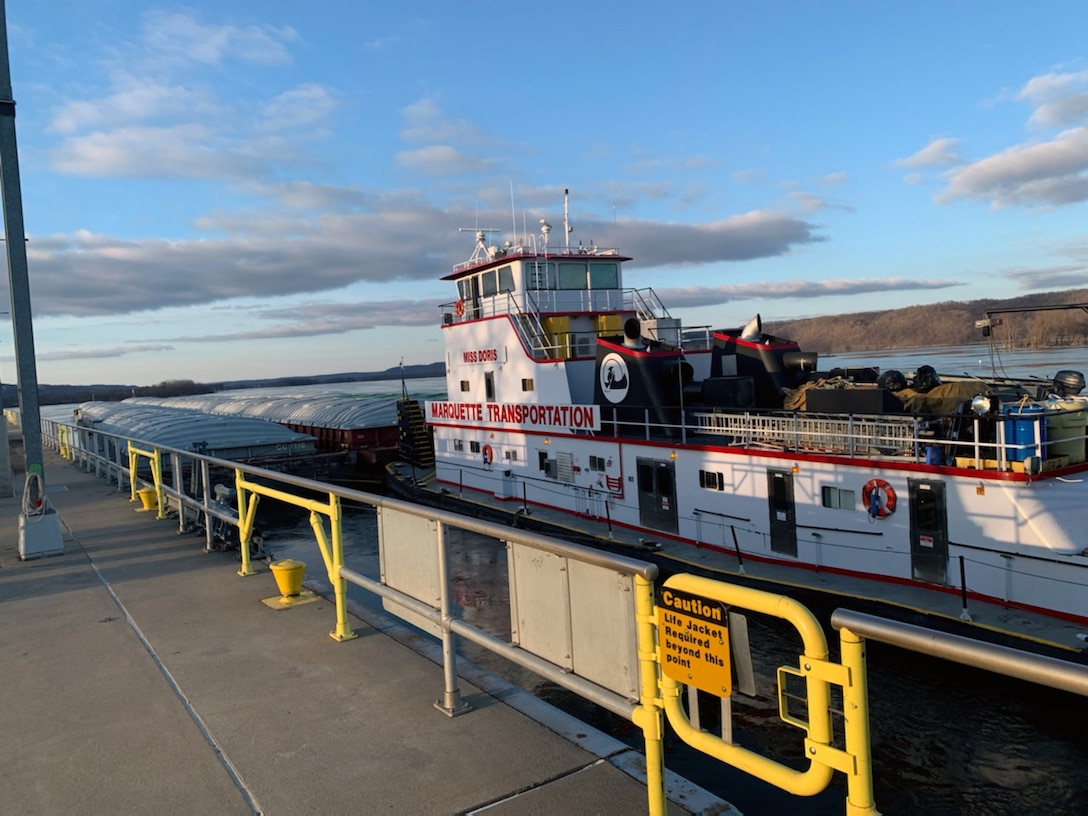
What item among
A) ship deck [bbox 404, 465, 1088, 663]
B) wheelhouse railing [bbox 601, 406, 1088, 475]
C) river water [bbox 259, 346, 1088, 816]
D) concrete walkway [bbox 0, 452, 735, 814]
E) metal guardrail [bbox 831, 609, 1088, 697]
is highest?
metal guardrail [bbox 831, 609, 1088, 697]

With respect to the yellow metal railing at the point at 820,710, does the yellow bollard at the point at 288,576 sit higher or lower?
lower

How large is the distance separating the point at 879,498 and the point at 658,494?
5309mm

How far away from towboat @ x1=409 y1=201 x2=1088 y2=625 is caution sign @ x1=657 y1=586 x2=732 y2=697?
982 cm

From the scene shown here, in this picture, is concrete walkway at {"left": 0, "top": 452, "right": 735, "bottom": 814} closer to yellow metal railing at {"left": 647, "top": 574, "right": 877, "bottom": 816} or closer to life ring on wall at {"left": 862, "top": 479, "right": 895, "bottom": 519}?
yellow metal railing at {"left": 647, "top": 574, "right": 877, "bottom": 816}

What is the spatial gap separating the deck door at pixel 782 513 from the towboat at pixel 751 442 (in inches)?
1.2

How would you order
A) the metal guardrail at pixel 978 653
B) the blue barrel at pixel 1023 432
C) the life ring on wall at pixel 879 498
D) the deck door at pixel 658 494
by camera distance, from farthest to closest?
the deck door at pixel 658 494 < the life ring on wall at pixel 879 498 < the blue barrel at pixel 1023 432 < the metal guardrail at pixel 978 653

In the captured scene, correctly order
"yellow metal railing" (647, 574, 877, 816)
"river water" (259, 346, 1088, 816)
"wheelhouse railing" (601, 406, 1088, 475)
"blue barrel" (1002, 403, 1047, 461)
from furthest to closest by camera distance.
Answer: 1. "wheelhouse railing" (601, 406, 1088, 475)
2. "blue barrel" (1002, 403, 1047, 461)
3. "river water" (259, 346, 1088, 816)
4. "yellow metal railing" (647, 574, 877, 816)

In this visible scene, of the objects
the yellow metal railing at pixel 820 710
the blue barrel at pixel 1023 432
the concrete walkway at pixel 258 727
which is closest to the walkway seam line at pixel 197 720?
the concrete walkway at pixel 258 727

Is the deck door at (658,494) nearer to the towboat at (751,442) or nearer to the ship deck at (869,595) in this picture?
the towboat at (751,442)

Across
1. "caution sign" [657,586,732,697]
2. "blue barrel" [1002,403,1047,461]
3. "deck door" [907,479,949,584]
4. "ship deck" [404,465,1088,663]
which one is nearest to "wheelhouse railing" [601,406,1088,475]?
"blue barrel" [1002,403,1047,461]

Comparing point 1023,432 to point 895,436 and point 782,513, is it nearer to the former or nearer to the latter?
point 895,436

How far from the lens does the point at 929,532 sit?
12359 millimetres

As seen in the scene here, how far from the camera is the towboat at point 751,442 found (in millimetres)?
11453

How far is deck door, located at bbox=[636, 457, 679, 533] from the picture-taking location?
16781 mm
